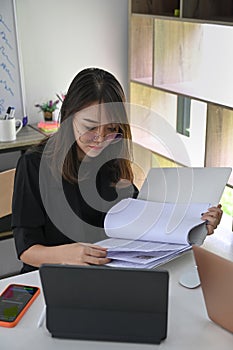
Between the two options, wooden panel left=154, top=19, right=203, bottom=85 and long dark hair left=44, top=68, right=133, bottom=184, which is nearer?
long dark hair left=44, top=68, right=133, bottom=184

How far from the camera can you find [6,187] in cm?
219

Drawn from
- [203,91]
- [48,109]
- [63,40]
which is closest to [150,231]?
[203,91]

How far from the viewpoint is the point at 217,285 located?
0.99 meters

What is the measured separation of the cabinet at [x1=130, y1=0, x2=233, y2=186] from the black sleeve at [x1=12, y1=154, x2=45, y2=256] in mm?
1149

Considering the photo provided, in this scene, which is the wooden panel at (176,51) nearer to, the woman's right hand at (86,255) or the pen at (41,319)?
the woman's right hand at (86,255)

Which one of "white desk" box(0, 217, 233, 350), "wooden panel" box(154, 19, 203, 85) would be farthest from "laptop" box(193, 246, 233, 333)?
"wooden panel" box(154, 19, 203, 85)

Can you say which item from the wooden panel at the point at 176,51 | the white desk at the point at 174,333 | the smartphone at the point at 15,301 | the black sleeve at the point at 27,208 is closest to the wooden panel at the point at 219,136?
the wooden panel at the point at 176,51

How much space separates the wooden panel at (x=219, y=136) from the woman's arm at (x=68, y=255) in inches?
49.1

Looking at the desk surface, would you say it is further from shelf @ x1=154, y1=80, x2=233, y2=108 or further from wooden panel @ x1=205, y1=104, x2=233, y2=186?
wooden panel @ x1=205, y1=104, x2=233, y2=186

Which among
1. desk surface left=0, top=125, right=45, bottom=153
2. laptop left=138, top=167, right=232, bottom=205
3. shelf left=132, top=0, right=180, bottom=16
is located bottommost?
desk surface left=0, top=125, right=45, bottom=153

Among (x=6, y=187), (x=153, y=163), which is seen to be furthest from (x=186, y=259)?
(x=153, y=163)

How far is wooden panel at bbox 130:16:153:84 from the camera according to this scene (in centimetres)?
287

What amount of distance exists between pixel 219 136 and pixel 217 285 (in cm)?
150

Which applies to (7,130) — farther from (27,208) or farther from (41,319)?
(41,319)
